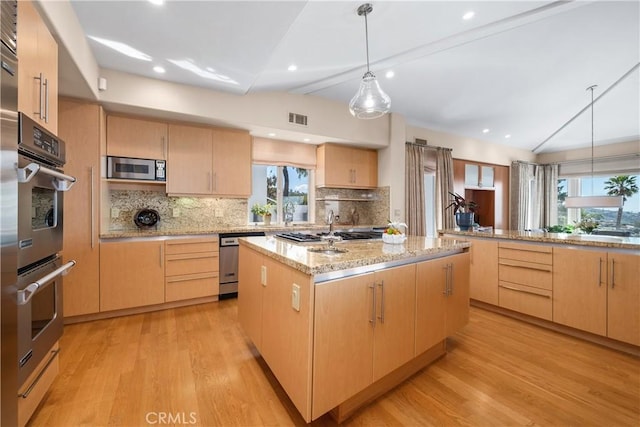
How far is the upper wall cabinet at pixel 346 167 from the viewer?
179 inches

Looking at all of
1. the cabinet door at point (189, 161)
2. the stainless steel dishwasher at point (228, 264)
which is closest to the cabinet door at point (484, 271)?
the stainless steel dishwasher at point (228, 264)

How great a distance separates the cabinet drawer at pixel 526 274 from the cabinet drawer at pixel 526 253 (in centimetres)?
5

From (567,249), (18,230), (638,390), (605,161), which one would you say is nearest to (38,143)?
(18,230)

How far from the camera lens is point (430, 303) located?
1979 mm

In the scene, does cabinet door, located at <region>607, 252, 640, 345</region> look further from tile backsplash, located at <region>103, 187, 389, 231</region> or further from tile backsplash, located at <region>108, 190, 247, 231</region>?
tile backsplash, located at <region>108, 190, 247, 231</region>

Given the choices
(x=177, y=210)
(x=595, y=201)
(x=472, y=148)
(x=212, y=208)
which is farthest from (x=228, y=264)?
(x=472, y=148)

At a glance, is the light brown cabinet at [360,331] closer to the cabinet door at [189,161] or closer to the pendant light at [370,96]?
the pendant light at [370,96]

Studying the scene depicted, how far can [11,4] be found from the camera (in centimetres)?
119

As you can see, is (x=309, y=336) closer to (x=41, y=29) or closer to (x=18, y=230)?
(x=18, y=230)

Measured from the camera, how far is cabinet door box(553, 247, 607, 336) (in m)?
2.44

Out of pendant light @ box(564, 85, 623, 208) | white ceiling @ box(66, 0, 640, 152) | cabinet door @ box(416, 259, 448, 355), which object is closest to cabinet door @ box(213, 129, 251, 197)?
white ceiling @ box(66, 0, 640, 152)

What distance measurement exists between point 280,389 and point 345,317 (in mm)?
801

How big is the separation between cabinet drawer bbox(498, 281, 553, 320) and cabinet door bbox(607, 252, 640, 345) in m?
0.43

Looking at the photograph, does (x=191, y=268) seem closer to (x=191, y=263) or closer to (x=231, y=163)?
(x=191, y=263)
